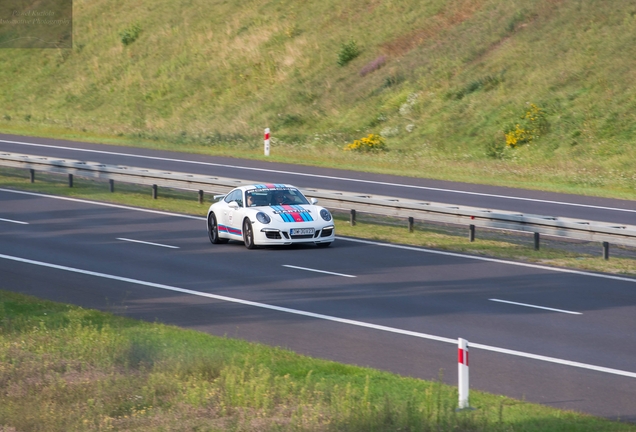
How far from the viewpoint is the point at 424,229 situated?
76.8ft

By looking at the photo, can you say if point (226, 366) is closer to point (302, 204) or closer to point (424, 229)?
point (302, 204)

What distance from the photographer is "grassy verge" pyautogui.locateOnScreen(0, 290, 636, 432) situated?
8.22 m

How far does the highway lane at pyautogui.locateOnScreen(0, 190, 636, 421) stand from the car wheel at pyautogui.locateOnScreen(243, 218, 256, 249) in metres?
0.20

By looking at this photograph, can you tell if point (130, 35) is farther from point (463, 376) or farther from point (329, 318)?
point (463, 376)

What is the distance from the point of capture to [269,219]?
20.0 meters

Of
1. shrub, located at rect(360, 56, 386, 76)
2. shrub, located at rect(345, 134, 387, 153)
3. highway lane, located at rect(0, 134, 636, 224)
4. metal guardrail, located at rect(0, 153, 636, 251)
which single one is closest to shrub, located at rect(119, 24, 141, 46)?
shrub, located at rect(360, 56, 386, 76)

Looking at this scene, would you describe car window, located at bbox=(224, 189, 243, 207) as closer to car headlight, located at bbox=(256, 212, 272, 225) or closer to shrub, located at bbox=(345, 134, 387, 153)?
car headlight, located at bbox=(256, 212, 272, 225)

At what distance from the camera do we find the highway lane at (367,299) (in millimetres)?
10969

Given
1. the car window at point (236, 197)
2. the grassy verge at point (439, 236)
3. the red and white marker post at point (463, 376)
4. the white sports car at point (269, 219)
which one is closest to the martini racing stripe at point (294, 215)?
the white sports car at point (269, 219)

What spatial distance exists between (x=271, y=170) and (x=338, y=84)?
1591cm

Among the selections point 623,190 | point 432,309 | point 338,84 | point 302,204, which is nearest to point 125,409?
point 432,309

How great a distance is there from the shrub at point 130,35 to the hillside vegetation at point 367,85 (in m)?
0.13

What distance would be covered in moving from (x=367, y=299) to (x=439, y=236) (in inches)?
294

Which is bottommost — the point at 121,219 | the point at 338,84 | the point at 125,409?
the point at 125,409
